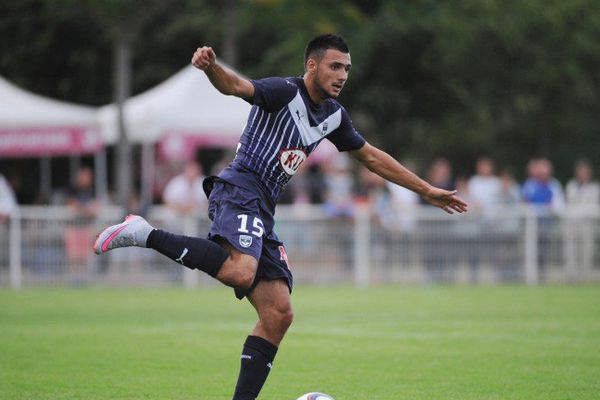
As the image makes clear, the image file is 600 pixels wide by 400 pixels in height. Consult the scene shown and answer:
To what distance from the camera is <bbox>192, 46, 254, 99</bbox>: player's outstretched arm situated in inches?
289

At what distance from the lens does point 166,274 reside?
22.4 m

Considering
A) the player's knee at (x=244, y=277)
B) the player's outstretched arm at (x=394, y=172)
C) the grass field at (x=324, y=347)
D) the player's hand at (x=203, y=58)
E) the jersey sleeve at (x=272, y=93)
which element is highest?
the player's hand at (x=203, y=58)

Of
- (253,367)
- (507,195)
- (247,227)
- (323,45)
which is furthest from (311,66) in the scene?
(507,195)

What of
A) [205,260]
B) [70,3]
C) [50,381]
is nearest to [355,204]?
[70,3]

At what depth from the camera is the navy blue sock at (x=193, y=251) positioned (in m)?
7.80

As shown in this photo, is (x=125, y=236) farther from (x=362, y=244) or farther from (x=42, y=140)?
(x=42, y=140)

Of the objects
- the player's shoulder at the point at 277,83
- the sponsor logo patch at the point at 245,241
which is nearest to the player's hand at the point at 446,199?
the player's shoulder at the point at 277,83

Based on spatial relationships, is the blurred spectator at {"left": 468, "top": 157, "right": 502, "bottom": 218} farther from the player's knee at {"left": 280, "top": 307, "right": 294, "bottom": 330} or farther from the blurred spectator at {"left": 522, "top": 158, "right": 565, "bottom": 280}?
the player's knee at {"left": 280, "top": 307, "right": 294, "bottom": 330}

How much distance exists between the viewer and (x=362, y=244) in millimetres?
22562

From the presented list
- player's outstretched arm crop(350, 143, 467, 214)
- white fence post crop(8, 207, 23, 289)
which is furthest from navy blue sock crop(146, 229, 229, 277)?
white fence post crop(8, 207, 23, 289)

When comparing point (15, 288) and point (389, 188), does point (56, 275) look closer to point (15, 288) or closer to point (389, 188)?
point (15, 288)

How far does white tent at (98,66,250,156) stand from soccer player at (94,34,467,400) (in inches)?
651

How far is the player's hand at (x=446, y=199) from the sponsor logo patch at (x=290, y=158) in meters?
1.25

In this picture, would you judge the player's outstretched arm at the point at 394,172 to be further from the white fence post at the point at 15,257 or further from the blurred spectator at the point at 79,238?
the white fence post at the point at 15,257
